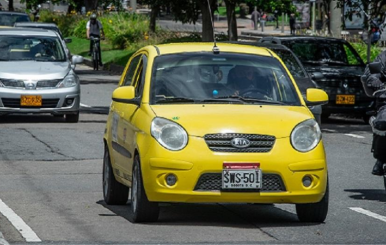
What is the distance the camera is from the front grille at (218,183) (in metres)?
9.19

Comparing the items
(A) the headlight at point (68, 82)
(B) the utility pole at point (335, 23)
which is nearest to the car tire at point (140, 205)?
(A) the headlight at point (68, 82)

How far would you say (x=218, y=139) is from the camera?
9211mm

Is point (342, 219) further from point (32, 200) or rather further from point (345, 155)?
point (345, 155)

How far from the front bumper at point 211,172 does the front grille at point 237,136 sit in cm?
5

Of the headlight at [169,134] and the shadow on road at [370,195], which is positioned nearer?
the headlight at [169,134]

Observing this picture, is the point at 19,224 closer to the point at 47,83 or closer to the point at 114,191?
the point at 114,191

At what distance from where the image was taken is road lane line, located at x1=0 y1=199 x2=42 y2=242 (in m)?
8.78

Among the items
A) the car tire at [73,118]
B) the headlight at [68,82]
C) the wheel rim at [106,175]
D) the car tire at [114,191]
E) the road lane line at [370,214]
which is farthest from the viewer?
the car tire at [73,118]

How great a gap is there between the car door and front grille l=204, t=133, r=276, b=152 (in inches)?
32.7

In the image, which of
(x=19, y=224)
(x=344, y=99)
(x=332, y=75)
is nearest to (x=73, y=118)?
(x=332, y=75)

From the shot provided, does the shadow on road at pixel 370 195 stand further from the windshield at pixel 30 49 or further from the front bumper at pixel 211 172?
the windshield at pixel 30 49

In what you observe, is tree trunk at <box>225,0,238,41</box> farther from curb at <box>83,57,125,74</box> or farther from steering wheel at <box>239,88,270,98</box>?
steering wheel at <box>239,88,270,98</box>

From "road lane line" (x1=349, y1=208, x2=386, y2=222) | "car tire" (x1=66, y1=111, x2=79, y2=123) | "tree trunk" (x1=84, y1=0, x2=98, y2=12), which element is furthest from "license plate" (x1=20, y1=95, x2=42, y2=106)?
"tree trunk" (x1=84, y1=0, x2=98, y2=12)

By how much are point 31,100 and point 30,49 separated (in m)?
1.75
